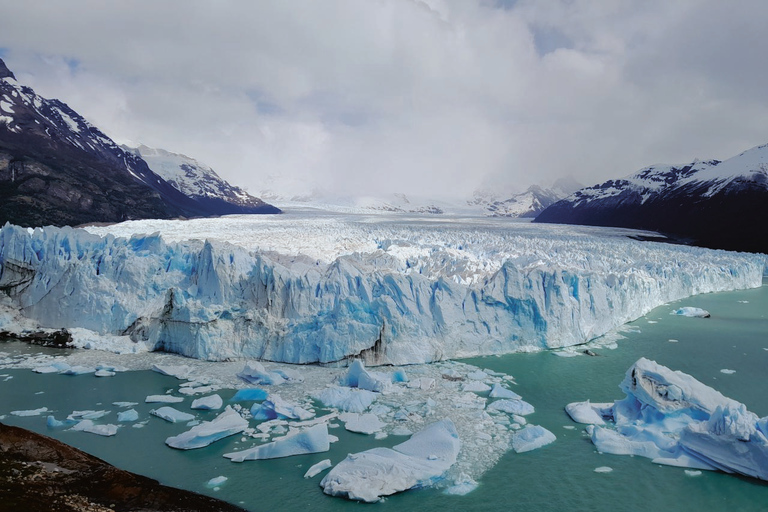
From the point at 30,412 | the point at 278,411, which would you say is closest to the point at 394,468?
the point at 278,411

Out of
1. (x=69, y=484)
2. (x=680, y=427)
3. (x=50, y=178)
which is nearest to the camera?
(x=69, y=484)

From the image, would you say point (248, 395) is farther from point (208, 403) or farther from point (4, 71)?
point (4, 71)

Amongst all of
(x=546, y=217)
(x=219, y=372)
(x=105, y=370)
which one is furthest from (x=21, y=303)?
(x=546, y=217)

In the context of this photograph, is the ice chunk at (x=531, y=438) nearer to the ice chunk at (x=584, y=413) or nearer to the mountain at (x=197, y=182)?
the ice chunk at (x=584, y=413)

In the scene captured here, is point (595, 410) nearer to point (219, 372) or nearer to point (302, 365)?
point (302, 365)

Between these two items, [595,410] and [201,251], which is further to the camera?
[201,251]

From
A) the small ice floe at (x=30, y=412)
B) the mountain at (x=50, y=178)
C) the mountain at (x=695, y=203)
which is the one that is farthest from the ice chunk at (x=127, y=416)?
the mountain at (x=695, y=203)

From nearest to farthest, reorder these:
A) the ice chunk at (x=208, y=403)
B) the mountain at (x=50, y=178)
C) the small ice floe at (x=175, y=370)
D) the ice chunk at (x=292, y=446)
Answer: the ice chunk at (x=292, y=446) < the ice chunk at (x=208, y=403) < the small ice floe at (x=175, y=370) < the mountain at (x=50, y=178)
